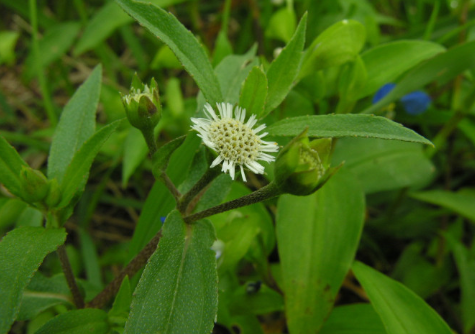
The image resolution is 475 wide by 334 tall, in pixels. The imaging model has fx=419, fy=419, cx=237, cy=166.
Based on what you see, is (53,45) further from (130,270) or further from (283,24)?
(130,270)

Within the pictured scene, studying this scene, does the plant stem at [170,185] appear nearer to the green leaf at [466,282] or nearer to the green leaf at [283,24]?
the green leaf at [283,24]

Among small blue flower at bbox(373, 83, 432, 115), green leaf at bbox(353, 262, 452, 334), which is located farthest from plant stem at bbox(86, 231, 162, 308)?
small blue flower at bbox(373, 83, 432, 115)

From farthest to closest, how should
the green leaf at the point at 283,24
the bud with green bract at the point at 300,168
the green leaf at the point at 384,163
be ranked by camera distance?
the green leaf at the point at 283,24
the green leaf at the point at 384,163
the bud with green bract at the point at 300,168

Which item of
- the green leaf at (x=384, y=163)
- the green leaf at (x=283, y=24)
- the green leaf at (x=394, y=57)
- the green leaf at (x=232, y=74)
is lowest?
the green leaf at (x=384, y=163)

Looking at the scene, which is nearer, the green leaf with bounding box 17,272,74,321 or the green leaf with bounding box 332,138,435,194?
the green leaf with bounding box 17,272,74,321

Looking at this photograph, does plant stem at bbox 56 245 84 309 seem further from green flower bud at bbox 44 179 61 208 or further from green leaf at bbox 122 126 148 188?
green leaf at bbox 122 126 148 188

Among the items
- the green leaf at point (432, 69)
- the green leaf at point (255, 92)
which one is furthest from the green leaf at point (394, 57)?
the green leaf at point (255, 92)

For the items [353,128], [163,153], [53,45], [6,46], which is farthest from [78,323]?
[53,45]
